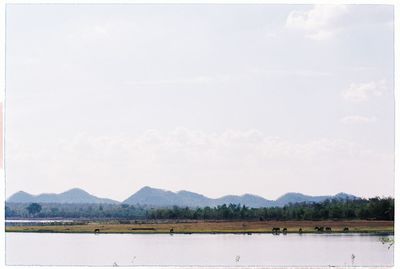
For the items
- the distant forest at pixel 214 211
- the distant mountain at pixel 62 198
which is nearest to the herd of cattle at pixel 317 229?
the distant forest at pixel 214 211

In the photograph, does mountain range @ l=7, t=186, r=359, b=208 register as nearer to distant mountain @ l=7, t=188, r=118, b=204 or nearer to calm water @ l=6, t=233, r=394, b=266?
distant mountain @ l=7, t=188, r=118, b=204

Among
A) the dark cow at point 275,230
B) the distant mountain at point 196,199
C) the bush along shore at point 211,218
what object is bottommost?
the dark cow at point 275,230

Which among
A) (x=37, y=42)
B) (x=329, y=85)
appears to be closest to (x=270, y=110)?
(x=329, y=85)

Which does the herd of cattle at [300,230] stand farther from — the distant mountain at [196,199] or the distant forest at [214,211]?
the distant mountain at [196,199]

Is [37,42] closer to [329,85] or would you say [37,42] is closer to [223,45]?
[223,45]

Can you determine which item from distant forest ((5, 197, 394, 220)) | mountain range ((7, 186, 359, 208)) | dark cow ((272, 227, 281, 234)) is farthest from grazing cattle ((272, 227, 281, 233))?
mountain range ((7, 186, 359, 208))

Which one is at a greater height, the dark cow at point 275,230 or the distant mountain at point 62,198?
the distant mountain at point 62,198

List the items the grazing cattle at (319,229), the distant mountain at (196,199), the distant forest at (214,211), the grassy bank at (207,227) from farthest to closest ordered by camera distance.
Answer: the grazing cattle at (319,229), the grassy bank at (207,227), the distant forest at (214,211), the distant mountain at (196,199)
